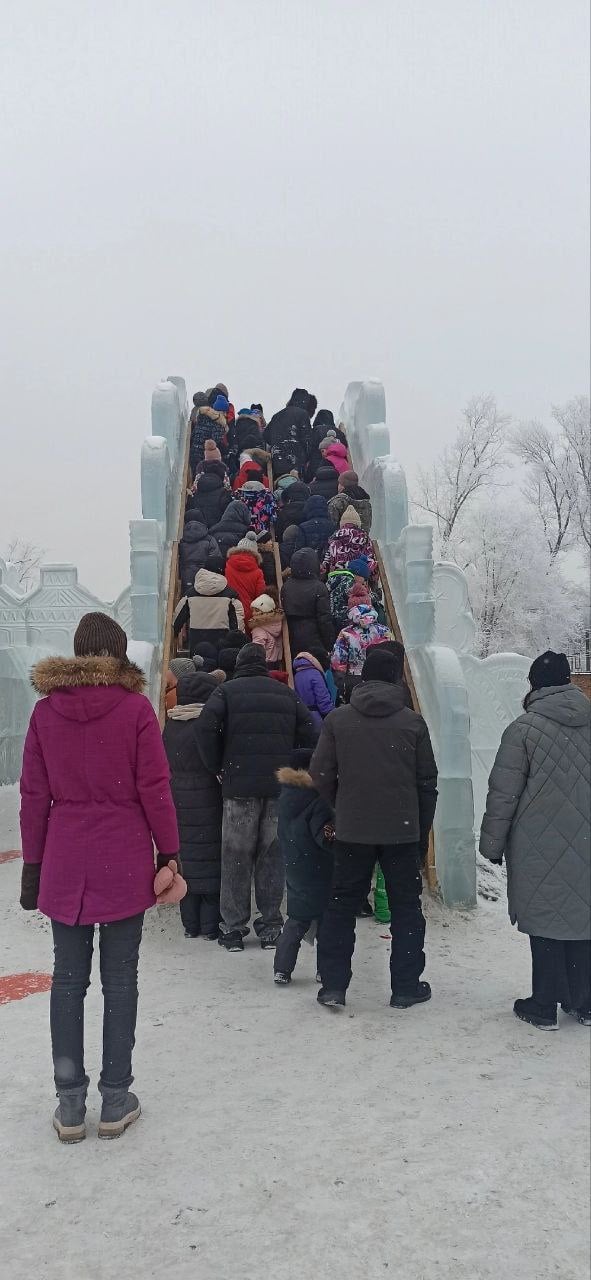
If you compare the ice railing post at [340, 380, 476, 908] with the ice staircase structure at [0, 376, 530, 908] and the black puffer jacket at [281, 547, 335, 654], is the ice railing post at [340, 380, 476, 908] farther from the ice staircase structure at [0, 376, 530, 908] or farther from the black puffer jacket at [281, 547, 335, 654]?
the black puffer jacket at [281, 547, 335, 654]

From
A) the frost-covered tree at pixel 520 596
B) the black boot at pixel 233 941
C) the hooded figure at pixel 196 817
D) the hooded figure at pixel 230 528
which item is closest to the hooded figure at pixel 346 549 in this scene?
the hooded figure at pixel 230 528

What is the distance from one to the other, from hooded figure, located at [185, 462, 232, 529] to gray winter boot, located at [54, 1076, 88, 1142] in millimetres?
7998

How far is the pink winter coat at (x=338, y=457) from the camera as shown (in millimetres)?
12586

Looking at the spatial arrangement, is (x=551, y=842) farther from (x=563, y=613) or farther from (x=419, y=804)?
(x=563, y=613)

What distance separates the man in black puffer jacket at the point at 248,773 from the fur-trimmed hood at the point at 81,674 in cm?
252

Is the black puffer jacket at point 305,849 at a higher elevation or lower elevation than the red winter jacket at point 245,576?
lower

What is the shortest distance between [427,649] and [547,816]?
3.63 metres

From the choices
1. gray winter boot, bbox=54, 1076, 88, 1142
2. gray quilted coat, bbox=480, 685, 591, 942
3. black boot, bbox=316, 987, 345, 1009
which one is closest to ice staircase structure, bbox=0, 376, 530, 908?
black boot, bbox=316, 987, 345, 1009

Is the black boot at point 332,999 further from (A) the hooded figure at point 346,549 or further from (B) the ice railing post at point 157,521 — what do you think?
(A) the hooded figure at point 346,549

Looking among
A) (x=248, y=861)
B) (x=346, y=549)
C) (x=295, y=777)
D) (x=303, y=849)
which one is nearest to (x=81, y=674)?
(x=295, y=777)

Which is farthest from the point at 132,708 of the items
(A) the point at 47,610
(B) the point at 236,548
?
(A) the point at 47,610

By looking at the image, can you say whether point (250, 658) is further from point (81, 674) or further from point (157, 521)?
point (157, 521)

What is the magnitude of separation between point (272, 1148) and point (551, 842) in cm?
191

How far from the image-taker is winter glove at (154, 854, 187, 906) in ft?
11.8
